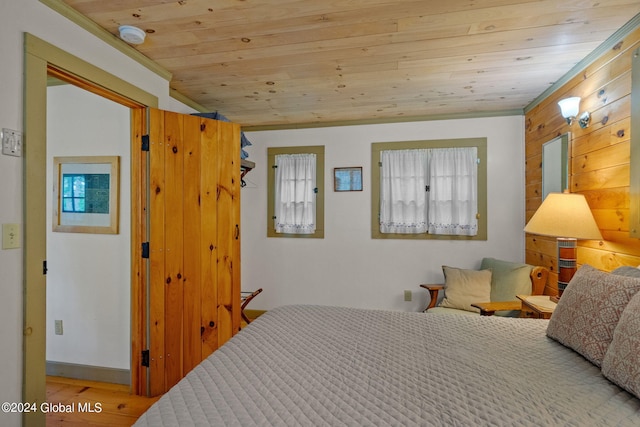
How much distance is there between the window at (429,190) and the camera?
3482 mm

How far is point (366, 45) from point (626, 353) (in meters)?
1.98

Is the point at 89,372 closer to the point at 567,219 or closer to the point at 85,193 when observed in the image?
the point at 85,193

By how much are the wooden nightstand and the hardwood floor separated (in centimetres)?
266

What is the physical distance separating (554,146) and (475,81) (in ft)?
2.84

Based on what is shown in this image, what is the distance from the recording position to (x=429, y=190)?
3559 millimetres

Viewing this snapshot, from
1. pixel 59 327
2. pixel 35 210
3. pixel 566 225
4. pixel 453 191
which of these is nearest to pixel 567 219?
pixel 566 225

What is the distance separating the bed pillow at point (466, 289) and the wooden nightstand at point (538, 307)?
0.48 metres

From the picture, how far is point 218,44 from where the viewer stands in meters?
2.10

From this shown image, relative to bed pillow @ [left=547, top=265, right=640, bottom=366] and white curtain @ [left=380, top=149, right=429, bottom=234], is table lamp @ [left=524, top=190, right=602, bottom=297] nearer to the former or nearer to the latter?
bed pillow @ [left=547, top=265, right=640, bottom=366]

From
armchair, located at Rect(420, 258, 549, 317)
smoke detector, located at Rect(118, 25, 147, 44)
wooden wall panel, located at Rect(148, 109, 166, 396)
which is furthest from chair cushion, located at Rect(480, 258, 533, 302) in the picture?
smoke detector, located at Rect(118, 25, 147, 44)

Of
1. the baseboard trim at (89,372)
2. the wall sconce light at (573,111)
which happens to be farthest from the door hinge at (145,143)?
the wall sconce light at (573,111)

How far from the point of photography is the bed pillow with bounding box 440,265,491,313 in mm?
2941

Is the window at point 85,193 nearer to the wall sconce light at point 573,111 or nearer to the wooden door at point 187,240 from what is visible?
the wooden door at point 187,240

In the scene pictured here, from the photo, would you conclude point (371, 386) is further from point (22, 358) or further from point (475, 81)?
point (475, 81)
